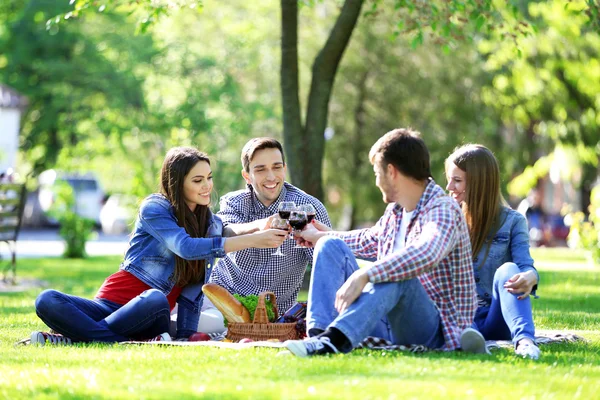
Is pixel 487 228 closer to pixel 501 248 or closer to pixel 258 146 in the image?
pixel 501 248

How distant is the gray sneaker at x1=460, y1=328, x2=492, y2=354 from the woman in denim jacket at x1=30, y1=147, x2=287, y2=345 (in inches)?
55.9

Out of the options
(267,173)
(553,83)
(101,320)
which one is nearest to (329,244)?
(267,173)

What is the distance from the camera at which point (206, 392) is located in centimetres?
471

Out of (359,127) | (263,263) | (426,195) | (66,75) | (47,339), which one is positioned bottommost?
(47,339)

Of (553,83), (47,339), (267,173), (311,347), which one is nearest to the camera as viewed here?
(311,347)

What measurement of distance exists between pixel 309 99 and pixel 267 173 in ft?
18.7

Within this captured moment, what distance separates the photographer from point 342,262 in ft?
19.8

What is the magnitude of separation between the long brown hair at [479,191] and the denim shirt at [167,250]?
1.65 meters

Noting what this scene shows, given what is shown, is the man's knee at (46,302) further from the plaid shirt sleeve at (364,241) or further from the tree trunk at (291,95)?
the tree trunk at (291,95)

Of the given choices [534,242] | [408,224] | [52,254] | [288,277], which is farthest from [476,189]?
[534,242]

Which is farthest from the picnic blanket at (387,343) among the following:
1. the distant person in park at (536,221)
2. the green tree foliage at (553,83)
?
the distant person in park at (536,221)

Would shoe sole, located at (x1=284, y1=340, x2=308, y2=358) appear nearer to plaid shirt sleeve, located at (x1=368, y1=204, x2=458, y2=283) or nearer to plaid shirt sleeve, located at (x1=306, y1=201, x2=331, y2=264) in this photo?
plaid shirt sleeve, located at (x1=368, y1=204, x2=458, y2=283)

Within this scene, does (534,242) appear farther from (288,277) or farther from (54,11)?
(288,277)

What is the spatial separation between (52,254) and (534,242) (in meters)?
18.3
